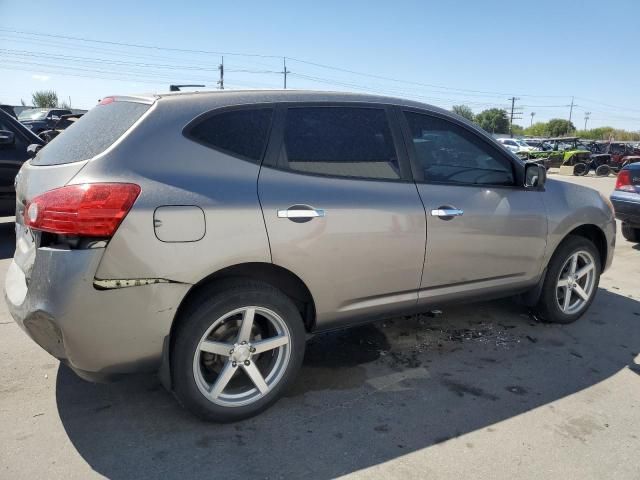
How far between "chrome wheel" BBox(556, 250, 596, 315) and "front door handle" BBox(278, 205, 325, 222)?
2.48 m

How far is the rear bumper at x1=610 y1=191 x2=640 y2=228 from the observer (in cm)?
689

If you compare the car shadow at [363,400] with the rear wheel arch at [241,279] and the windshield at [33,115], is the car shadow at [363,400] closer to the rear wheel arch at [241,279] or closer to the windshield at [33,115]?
the rear wheel arch at [241,279]

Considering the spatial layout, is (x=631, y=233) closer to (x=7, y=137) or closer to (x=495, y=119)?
(x=7, y=137)

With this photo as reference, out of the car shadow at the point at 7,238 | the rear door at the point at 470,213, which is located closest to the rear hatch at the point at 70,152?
the rear door at the point at 470,213

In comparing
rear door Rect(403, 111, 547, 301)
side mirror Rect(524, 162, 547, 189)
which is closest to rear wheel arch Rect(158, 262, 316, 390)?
rear door Rect(403, 111, 547, 301)

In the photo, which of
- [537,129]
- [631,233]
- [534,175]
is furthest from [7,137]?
[537,129]

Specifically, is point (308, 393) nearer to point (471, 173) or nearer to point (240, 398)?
point (240, 398)

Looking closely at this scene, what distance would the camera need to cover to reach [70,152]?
2.65 m

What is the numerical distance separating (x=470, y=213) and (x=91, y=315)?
2437mm

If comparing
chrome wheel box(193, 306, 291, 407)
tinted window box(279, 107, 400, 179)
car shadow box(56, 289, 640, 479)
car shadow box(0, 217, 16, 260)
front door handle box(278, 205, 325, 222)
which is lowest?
car shadow box(0, 217, 16, 260)

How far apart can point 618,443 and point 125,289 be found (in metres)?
2.67

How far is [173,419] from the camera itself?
9.16ft

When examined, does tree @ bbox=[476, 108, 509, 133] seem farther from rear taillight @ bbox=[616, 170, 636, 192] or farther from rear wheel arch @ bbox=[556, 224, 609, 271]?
rear wheel arch @ bbox=[556, 224, 609, 271]

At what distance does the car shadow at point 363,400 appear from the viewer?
2.49m
